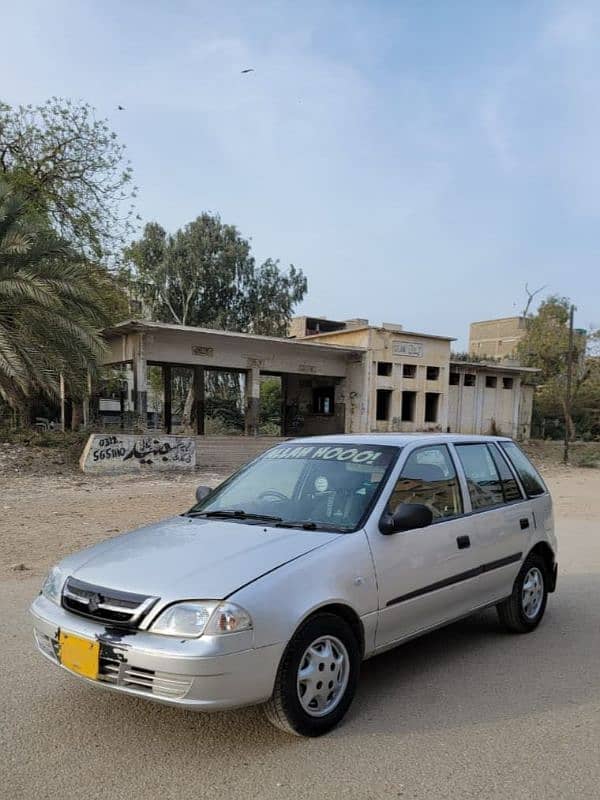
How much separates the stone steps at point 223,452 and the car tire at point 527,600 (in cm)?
1401

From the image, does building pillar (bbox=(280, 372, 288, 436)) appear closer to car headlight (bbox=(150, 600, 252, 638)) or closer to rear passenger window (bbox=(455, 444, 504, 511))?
rear passenger window (bbox=(455, 444, 504, 511))

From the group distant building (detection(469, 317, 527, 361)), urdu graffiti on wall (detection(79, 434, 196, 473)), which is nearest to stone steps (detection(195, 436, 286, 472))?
urdu graffiti on wall (detection(79, 434, 196, 473))

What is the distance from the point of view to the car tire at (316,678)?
10.2 ft

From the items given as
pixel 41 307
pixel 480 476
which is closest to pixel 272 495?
pixel 480 476

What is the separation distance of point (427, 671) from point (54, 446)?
15.2 metres

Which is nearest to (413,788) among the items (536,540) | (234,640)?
(234,640)

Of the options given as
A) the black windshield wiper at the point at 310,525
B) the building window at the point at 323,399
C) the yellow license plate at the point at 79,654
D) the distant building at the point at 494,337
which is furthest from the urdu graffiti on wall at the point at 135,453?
the distant building at the point at 494,337

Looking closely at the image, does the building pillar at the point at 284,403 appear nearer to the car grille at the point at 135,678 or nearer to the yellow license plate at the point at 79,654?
the yellow license plate at the point at 79,654

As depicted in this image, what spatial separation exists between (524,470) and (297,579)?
3.09 metres

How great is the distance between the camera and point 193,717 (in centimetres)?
350

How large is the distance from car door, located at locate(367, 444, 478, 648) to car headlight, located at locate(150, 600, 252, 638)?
1000 mm

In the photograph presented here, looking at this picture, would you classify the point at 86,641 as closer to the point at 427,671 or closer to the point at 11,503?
the point at 427,671

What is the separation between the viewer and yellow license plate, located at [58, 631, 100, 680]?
306 cm

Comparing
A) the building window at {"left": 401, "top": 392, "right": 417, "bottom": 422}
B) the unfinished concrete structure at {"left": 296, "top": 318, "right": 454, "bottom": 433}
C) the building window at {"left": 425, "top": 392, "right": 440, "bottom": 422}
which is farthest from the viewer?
the building window at {"left": 425, "top": 392, "right": 440, "bottom": 422}
